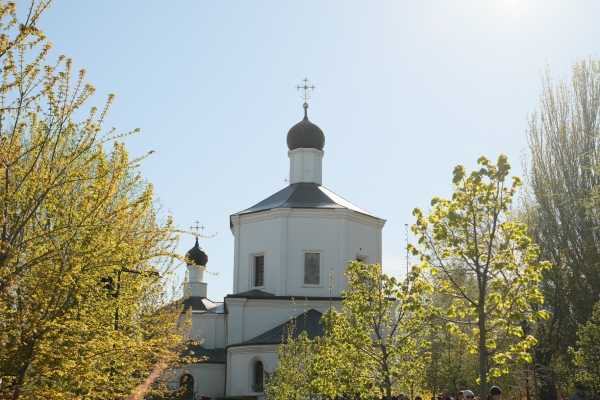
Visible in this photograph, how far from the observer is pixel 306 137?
35531 mm

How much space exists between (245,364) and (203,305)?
8942 millimetres

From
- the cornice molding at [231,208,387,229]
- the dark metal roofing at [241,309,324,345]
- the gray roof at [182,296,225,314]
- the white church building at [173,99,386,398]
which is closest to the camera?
the dark metal roofing at [241,309,324,345]

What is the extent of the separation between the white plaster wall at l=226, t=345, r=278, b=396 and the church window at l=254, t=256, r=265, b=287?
3609mm

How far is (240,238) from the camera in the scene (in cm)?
3306

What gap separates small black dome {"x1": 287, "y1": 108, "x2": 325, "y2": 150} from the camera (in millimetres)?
35562

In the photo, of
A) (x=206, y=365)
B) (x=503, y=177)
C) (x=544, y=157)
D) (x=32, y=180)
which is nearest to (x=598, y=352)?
(x=503, y=177)

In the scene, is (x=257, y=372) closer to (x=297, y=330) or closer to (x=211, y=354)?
(x=297, y=330)

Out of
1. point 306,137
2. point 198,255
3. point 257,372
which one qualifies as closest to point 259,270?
point 257,372

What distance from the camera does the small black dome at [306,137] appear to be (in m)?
35.6

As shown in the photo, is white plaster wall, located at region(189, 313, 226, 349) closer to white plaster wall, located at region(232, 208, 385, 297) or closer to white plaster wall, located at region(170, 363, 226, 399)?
white plaster wall, located at region(170, 363, 226, 399)

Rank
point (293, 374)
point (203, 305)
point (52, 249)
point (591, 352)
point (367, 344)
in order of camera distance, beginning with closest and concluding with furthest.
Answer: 1. point (52, 249)
2. point (367, 344)
3. point (591, 352)
4. point (293, 374)
5. point (203, 305)

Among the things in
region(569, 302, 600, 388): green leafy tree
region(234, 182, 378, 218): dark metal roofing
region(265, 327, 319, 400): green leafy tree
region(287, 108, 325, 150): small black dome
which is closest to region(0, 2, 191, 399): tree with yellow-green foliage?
region(265, 327, 319, 400): green leafy tree

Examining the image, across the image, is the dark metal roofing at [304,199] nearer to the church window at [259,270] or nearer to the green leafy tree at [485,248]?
the church window at [259,270]

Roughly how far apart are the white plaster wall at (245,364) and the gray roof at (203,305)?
5777 mm
